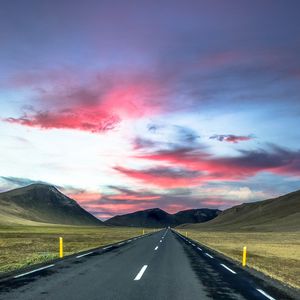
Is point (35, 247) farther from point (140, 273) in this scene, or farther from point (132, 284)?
point (132, 284)

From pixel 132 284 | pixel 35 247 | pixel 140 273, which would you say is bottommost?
pixel 132 284

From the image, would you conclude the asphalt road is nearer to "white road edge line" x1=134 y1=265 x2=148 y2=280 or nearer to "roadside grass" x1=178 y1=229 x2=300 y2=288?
"white road edge line" x1=134 y1=265 x2=148 y2=280

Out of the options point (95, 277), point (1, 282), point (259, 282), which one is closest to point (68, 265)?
point (95, 277)

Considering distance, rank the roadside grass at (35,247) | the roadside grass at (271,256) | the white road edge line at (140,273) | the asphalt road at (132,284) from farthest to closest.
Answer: the roadside grass at (35,247) < the roadside grass at (271,256) < the white road edge line at (140,273) < the asphalt road at (132,284)

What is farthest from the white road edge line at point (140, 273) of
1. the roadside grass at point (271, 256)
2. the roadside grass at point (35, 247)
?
the roadside grass at point (35, 247)

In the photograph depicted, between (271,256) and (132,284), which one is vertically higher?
(271,256)

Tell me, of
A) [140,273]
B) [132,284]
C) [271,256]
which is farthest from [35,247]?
[132,284]

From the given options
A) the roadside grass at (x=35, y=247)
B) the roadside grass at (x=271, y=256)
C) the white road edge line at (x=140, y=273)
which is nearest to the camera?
the white road edge line at (x=140, y=273)

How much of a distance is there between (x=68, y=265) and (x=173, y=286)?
745cm

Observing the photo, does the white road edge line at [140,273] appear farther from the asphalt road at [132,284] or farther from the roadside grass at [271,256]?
the roadside grass at [271,256]

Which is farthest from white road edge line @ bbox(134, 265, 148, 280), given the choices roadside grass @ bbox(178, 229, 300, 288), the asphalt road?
roadside grass @ bbox(178, 229, 300, 288)

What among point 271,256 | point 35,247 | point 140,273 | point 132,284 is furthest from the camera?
point 35,247

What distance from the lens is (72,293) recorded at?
12.0m

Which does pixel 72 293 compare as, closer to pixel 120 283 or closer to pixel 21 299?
pixel 21 299
